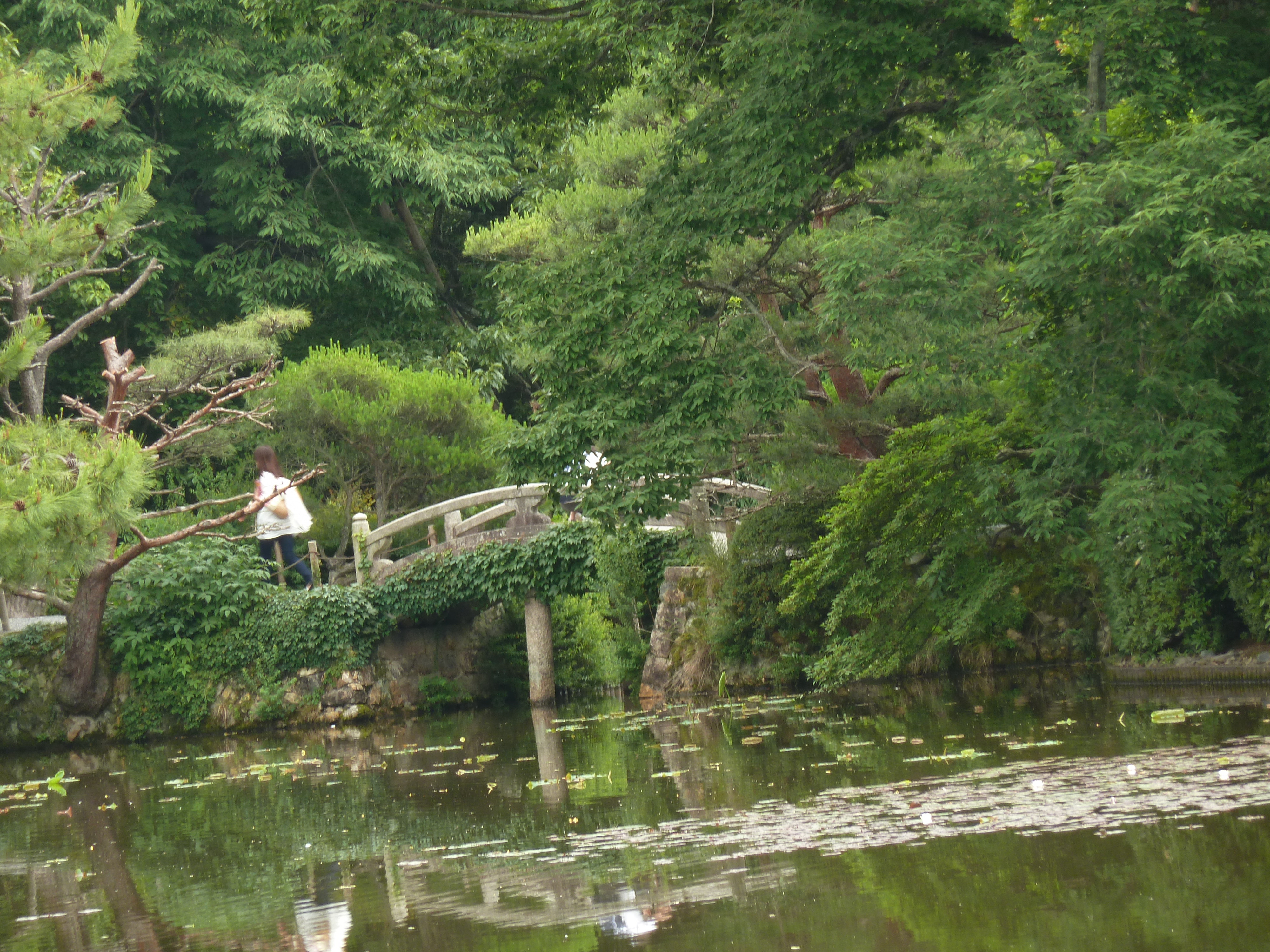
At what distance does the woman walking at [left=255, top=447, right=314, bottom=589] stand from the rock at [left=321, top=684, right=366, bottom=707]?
3107 mm

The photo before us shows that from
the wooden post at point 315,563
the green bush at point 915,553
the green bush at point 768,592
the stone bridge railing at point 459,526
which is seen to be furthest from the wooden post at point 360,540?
the green bush at point 915,553

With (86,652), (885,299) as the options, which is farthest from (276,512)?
(885,299)

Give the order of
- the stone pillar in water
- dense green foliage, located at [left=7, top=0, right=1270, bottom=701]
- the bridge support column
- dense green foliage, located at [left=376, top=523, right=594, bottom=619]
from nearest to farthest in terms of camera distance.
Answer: the stone pillar in water → dense green foliage, located at [left=7, top=0, right=1270, bottom=701] → dense green foliage, located at [left=376, top=523, right=594, bottom=619] → the bridge support column

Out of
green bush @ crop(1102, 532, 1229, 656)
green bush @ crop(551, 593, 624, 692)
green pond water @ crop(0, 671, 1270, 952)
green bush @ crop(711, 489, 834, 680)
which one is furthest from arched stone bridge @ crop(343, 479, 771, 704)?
green pond water @ crop(0, 671, 1270, 952)

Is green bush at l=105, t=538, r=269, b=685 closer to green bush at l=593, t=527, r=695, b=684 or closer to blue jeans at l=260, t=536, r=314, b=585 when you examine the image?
blue jeans at l=260, t=536, r=314, b=585

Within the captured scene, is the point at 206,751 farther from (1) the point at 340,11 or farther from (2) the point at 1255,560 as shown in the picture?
(2) the point at 1255,560

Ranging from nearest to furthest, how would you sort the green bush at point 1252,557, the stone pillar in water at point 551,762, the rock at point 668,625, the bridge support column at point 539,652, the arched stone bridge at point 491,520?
the stone pillar in water at point 551,762 → the green bush at point 1252,557 → the rock at point 668,625 → the arched stone bridge at point 491,520 → the bridge support column at point 539,652

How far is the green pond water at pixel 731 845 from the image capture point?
396 cm

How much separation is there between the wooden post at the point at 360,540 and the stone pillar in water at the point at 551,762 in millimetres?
4489

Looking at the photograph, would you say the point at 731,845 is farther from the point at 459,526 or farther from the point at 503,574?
the point at 459,526

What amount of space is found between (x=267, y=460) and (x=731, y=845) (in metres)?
10.0

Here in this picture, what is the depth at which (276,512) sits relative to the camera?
1455cm

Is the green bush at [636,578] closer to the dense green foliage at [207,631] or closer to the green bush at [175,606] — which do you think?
the dense green foliage at [207,631]

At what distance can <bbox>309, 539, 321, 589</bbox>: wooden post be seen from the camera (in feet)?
57.3
